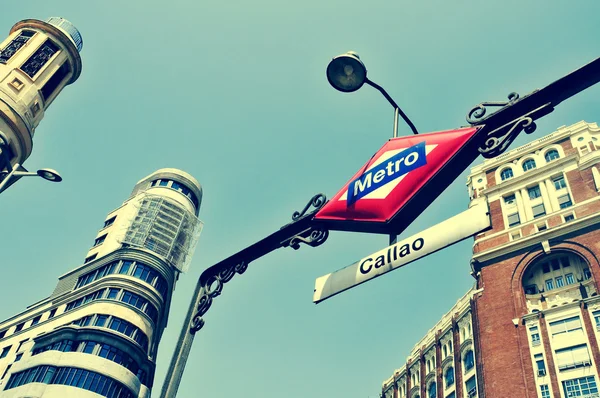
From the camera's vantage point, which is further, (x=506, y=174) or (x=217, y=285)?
(x=506, y=174)

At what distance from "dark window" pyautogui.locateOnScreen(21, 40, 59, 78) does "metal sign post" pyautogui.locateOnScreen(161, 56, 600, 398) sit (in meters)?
56.7

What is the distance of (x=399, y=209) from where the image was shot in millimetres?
6398

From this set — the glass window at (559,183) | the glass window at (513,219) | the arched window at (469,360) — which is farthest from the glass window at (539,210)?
the arched window at (469,360)

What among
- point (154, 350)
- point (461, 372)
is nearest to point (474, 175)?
point (461, 372)

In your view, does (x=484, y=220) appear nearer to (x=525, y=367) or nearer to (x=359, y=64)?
(x=359, y=64)

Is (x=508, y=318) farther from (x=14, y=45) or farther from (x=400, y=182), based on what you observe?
(x=14, y=45)

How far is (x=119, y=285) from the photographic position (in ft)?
166

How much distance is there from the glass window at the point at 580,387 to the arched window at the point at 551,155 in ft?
74.0

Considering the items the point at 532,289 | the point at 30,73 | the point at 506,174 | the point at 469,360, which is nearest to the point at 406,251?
the point at 532,289

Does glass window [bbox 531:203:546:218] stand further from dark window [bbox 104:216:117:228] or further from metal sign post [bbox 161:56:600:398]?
dark window [bbox 104:216:117:228]

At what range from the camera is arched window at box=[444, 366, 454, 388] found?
48.3 metres

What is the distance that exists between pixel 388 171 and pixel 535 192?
154ft

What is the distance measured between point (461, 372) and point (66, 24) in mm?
60100

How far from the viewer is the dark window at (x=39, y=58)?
5494 cm
